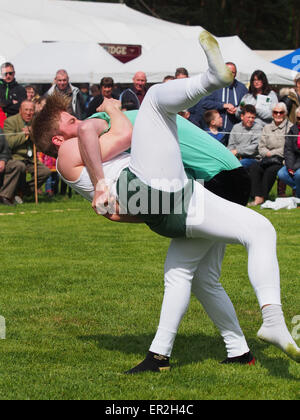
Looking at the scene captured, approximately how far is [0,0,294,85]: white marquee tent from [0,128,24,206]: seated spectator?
797cm

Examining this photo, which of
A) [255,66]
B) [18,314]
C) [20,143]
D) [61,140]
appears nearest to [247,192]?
[61,140]

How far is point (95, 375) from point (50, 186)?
10294mm

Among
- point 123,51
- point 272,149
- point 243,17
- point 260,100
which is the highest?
point 243,17

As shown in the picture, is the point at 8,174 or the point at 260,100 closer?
the point at 8,174

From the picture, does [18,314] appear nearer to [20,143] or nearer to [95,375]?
[95,375]

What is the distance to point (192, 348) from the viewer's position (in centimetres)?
567

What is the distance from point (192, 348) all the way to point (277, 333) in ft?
4.68

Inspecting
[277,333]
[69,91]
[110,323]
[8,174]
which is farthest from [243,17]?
[277,333]

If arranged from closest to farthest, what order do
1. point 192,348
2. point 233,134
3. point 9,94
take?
point 192,348 → point 233,134 → point 9,94

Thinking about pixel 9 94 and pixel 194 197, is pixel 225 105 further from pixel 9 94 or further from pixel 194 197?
pixel 194 197

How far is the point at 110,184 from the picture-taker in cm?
473

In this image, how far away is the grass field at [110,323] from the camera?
4754 millimetres

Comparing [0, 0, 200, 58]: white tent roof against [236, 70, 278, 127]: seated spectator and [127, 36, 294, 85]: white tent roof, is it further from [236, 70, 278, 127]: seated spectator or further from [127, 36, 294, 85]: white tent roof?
[236, 70, 278, 127]: seated spectator

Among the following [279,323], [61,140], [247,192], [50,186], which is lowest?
[50,186]
